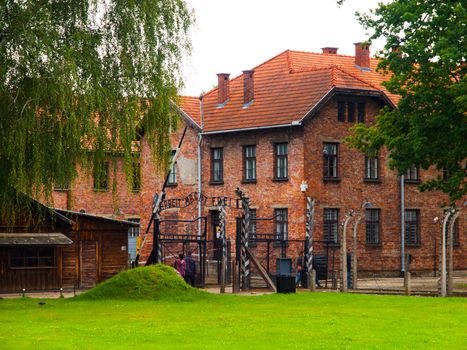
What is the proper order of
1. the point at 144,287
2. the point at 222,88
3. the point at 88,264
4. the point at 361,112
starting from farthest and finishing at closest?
the point at 222,88, the point at 361,112, the point at 88,264, the point at 144,287

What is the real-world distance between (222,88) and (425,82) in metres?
19.2

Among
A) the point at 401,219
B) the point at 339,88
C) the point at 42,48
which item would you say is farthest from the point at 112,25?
the point at 401,219

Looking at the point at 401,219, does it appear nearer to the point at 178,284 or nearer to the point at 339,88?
the point at 339,88

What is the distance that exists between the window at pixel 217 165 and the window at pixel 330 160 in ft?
19.4

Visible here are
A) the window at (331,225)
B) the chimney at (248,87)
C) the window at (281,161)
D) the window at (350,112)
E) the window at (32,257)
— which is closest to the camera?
the window at (32,257)

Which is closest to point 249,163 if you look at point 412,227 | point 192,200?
point 192,200

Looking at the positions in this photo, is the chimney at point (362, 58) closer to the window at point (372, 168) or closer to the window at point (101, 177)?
the window at point (372, 168)

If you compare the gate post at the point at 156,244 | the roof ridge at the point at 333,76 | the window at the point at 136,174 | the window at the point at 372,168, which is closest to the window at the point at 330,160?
the window at the point at 372,168

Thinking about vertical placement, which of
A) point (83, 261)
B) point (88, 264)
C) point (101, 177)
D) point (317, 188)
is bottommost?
point (88, 264)

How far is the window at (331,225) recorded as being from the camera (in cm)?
5597

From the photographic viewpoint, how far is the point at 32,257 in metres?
45.6

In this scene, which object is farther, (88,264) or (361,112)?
(361,112)

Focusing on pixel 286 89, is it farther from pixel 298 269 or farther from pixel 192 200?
pixel 298 269

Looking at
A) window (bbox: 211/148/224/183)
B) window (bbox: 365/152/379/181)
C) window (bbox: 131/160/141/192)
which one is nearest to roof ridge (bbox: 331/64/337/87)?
window (bbox: 365/152/379/181)
